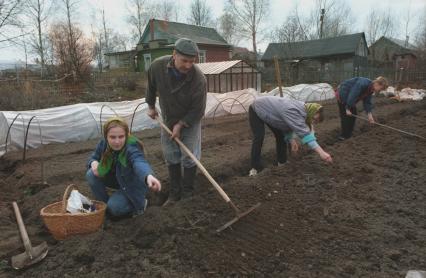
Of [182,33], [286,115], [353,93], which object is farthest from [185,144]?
[182,33]

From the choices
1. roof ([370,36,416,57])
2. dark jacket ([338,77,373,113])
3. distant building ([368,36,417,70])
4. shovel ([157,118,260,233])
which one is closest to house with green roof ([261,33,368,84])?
distant building ([368,36,417,70])

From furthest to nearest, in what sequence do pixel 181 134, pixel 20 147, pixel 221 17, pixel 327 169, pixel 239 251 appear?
pixel 221 17
pixel 20 147
pixel 327 169
pixel 181 134
pixel 239 251

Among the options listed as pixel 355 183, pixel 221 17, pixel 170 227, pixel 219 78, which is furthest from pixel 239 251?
pixel 221 17

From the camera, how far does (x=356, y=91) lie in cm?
675

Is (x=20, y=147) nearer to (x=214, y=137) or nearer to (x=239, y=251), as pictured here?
(x=214, y=137)

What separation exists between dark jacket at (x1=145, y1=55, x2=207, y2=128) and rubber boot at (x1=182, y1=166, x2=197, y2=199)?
559 mm

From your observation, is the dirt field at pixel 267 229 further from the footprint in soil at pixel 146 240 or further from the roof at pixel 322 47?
the roof at pixel 322 47

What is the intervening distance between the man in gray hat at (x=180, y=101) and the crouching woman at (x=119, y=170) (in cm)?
60

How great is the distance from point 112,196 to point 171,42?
1161 inches

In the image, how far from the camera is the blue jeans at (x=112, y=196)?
364 centimetres

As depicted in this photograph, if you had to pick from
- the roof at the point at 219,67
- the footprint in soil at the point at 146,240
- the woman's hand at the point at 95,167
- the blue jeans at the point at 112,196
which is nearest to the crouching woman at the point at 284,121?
the footprint in soil at the point at 146,240

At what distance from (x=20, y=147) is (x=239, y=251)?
6813mm

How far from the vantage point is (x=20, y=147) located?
8.10m

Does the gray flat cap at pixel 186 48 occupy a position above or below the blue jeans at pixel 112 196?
above
